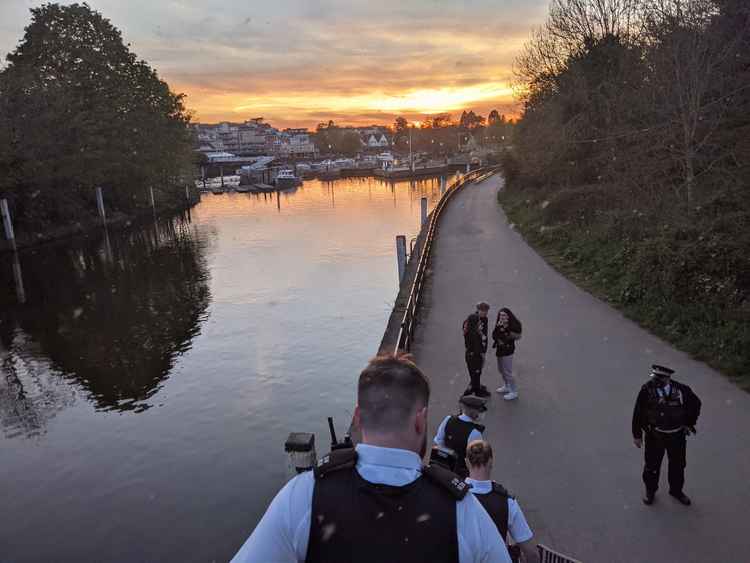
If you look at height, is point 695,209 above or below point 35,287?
above

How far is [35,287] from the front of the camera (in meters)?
28.3

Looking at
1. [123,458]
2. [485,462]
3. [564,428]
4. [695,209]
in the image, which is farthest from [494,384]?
[695,209]

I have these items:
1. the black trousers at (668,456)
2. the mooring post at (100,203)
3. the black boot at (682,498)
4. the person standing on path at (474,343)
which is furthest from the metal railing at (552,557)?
the mooring post at (100,203)

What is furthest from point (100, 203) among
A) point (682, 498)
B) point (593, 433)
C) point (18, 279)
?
point (682, 498)

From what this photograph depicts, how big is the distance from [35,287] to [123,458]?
20.3 m

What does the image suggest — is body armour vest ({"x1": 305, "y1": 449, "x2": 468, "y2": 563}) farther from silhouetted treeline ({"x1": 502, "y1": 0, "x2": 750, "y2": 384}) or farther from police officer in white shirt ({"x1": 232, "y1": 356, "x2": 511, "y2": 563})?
silhouetted treeline ({"x1": 502, "y1": 0, "x2": 750, "y2": 384})

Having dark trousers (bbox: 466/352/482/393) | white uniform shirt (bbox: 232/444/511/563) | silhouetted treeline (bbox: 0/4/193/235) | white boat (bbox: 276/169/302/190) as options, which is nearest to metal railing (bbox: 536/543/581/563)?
white uniform shirt (bbox: 232/444/511/563)

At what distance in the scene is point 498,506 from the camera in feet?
13.0

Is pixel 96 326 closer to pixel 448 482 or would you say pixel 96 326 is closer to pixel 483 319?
pixel 483 319

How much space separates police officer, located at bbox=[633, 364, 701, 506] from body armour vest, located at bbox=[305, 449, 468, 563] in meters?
5.26

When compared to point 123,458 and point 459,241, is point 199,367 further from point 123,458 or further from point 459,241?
point 459,241

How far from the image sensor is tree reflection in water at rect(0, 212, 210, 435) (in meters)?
15.6

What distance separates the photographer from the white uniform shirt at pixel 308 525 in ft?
6.13

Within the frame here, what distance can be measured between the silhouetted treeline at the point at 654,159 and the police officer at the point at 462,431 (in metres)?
7.36
